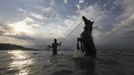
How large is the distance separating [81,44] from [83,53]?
1.72 meters

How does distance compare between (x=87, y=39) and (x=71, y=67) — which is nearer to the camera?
(x=71, y=67)

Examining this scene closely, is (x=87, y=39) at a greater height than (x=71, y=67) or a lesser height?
greater

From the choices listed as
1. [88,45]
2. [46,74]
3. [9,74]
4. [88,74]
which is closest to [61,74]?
[46,74]

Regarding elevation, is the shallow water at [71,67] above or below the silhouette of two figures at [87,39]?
below

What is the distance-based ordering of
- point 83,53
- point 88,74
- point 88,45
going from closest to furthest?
1. point 88,74
2. point 88,45
3. point 83,53

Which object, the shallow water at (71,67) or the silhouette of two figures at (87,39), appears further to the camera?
the silhouette of two figures at (87,39)

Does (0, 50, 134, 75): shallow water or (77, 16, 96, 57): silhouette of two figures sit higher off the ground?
(77, 16, 96, 57): silhouette of two figures

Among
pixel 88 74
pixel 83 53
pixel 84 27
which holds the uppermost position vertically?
pixel 84 27

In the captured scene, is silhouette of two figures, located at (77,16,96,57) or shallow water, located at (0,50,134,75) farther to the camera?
silhouette of two figures, located at (77,16,96,57)

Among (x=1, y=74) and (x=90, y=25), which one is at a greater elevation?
(x=90, y=25)

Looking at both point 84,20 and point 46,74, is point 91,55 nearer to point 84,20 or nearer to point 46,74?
point 84,20

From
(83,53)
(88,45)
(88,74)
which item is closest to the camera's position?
(88,74)

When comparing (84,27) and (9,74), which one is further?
(84,27)

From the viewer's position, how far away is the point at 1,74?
12.0m
